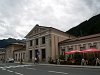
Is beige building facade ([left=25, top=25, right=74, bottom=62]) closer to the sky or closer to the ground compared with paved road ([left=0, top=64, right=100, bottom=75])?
closer to the sky

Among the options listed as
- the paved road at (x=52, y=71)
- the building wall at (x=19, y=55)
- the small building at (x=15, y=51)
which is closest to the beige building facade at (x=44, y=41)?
the building wall at (x=19, y=55)

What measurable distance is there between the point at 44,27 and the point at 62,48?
26.9 ft

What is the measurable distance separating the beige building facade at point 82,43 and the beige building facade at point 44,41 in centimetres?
222

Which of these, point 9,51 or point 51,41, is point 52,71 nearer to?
point 51,41

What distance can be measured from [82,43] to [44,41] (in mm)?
14032

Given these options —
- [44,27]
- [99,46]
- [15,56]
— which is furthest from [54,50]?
[15,56]

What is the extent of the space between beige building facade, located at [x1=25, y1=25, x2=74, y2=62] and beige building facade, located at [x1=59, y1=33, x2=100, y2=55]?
2217 millimetres

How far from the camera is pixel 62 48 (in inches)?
2125

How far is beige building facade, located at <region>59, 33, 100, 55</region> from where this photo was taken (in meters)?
43.4

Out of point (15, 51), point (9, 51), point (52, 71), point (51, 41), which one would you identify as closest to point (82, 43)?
point (51, 41)

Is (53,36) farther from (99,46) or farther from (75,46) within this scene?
(99,46)

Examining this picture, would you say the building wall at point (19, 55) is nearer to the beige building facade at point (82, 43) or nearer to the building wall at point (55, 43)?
the building wall at point (55, 43)

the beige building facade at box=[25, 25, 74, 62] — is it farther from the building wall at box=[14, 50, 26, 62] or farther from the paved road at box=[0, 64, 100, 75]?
the paved road at box=[0, 64, 100, 75]

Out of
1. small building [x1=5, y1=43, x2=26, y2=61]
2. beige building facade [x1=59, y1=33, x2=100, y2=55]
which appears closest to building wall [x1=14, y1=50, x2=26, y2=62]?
small building [x1=5, y1=43, x2=26, y2=61]
